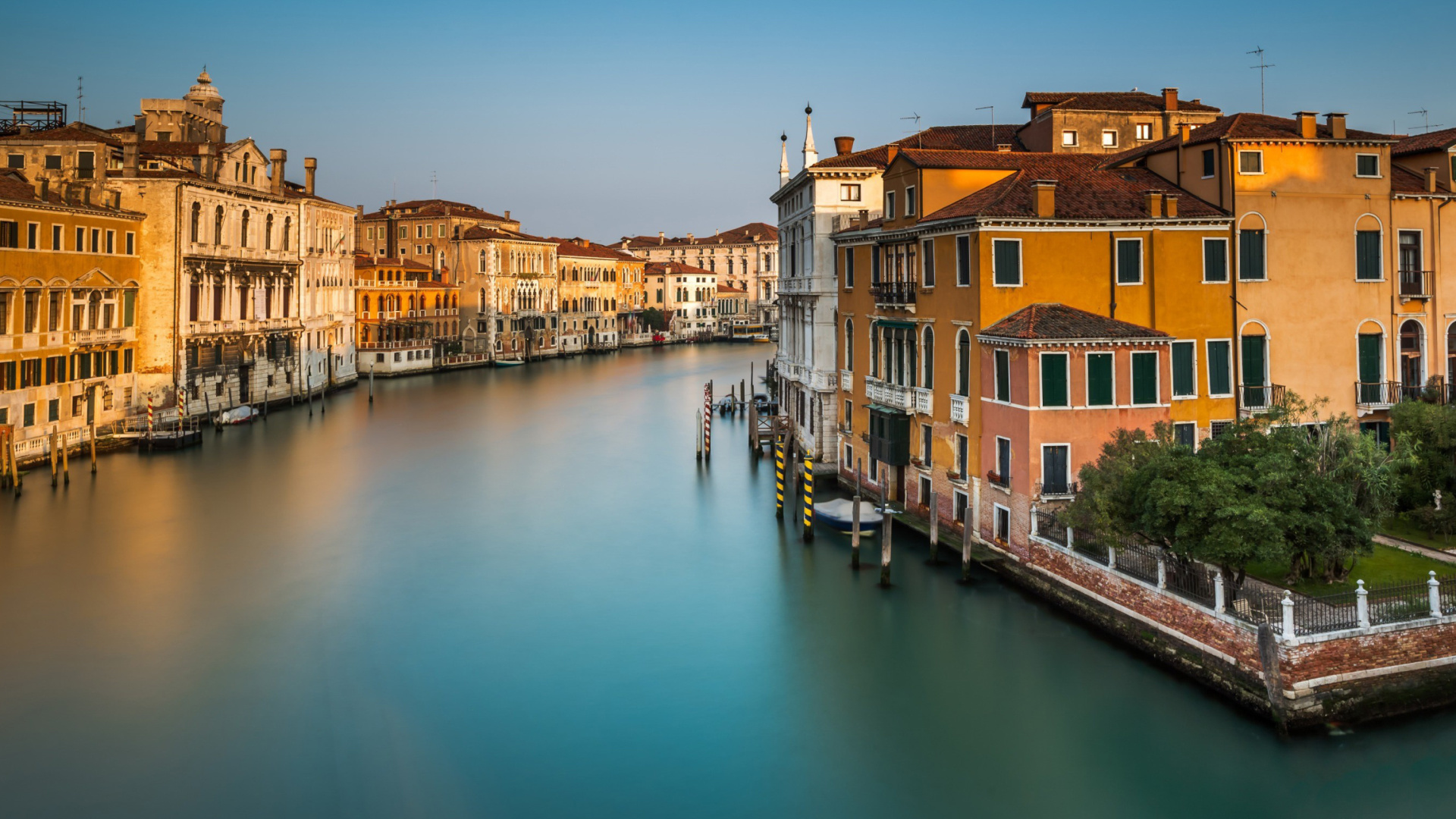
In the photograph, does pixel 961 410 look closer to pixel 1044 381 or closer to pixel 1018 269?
pixel 1044 381

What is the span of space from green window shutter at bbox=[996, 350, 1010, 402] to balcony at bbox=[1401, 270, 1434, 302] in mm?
6135

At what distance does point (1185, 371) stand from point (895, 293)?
399 centimetres

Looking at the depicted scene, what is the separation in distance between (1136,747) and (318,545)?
38.6 ft

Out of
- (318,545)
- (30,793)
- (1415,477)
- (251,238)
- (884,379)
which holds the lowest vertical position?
(30,793)

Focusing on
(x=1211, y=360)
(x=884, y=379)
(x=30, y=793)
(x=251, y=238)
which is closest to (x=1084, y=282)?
(x=1211, y=360)

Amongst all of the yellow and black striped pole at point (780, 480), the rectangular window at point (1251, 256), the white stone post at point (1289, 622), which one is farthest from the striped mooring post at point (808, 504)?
the white stone post at point (1289, 622)

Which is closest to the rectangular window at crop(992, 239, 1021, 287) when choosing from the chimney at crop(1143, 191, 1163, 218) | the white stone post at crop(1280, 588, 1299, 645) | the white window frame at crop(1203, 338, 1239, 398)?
the chimney at crop(1143, 191, 1163, 218)

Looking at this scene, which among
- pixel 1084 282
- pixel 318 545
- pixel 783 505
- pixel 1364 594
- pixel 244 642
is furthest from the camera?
pixel 783 505

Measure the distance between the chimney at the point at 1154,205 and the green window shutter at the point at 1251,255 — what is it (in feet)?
3.94

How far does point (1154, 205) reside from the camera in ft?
44.0

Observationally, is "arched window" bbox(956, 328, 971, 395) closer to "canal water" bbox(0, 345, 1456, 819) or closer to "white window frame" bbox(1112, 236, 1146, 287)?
"white window frame" bbox(1112, 236, 1146, 287)

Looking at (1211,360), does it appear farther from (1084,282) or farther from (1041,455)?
(1041,455)

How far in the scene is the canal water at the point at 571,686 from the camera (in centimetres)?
813

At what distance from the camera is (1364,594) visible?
8664 mm
